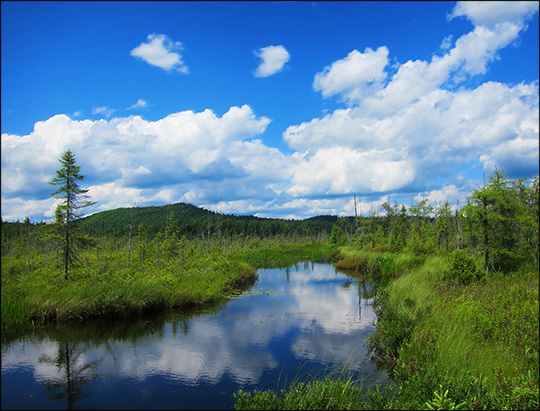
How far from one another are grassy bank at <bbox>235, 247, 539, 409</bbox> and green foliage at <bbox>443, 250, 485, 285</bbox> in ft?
2.69

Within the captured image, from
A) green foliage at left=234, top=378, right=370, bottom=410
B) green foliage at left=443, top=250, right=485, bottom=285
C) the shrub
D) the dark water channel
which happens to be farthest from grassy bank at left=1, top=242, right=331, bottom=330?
the shrub

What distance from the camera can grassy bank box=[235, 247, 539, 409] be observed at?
552cm

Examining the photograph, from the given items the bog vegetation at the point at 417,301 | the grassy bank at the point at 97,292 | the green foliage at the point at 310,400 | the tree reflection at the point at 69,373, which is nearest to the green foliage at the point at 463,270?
the bog vegetation at the point at 417,301

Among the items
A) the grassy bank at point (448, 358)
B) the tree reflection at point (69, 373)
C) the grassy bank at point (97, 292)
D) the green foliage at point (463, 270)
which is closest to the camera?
the grassy bank at point (448, 358)

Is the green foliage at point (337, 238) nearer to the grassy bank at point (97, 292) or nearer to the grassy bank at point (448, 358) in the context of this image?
the grassy bank at point (97, 292)

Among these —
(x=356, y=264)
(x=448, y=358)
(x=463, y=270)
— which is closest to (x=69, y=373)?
(x=448, y=358)

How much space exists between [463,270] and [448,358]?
381 inches

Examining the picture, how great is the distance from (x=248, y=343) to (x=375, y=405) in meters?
6.78

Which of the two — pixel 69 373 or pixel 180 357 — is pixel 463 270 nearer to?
pixel 180 357

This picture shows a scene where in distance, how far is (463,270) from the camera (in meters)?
15.6

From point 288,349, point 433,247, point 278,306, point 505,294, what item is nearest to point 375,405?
point 288,349

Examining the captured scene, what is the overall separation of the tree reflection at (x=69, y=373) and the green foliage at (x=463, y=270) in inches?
608

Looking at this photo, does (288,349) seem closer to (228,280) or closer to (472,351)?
(472,351)

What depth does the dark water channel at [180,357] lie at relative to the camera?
779 centimetres
